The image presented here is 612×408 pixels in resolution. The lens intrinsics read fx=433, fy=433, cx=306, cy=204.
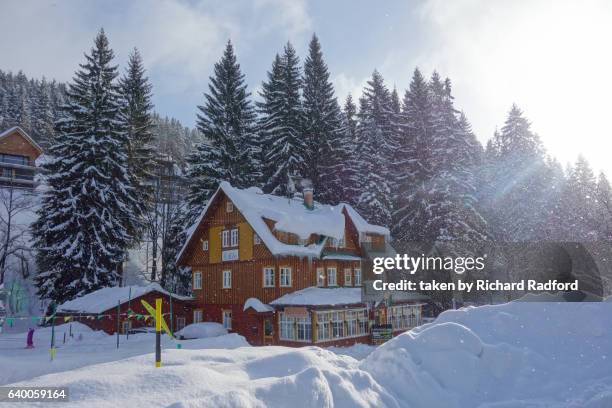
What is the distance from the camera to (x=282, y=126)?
133 feet

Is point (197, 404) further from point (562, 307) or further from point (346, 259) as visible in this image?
point (346, 259)

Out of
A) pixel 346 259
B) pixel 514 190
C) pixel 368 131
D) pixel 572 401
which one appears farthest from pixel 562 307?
pixel 368 131

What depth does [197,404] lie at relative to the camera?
268 inches

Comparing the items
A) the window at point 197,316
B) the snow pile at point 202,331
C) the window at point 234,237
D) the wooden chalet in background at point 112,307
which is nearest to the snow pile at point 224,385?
the snow pile at point 202,331

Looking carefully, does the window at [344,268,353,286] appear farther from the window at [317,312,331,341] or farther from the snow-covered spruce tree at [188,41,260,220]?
the snow-covered spruce tree at [188,41,260,220]

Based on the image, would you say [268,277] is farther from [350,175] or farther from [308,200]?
[350,175]

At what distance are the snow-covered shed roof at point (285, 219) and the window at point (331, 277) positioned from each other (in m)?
2.14

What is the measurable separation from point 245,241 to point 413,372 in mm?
18709

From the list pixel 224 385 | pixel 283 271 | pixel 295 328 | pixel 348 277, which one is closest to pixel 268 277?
pixel 283 271

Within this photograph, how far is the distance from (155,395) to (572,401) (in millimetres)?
9280

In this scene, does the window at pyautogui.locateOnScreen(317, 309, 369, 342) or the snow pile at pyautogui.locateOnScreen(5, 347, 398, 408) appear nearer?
the snow pile at pyautogui.locateOnScreen(5, 347, 398, 408)

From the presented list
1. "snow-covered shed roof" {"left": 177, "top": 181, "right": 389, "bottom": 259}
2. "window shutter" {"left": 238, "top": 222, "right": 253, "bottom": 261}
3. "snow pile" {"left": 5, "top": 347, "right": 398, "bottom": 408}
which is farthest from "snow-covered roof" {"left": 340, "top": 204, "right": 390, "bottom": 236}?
"snow pile" {"left": 5, "top": 347, "right": 398, "bottom": 408}

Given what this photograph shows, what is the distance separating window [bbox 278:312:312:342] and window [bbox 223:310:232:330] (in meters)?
4.31

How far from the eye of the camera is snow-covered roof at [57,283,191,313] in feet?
88.8
